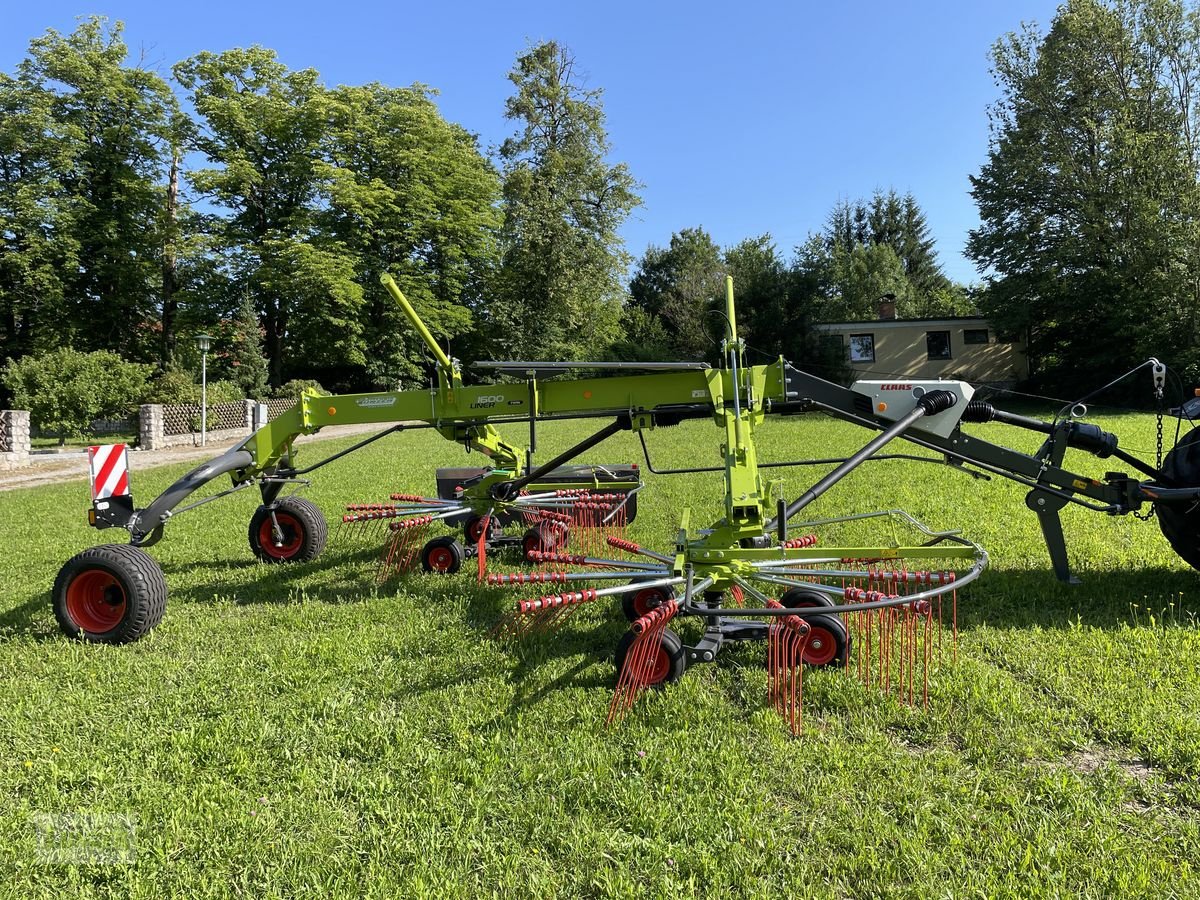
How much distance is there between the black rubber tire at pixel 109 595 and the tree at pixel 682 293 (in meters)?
32.6

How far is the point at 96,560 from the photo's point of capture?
16.3 ft

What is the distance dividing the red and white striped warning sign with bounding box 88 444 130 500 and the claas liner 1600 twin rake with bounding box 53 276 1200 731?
15 mm

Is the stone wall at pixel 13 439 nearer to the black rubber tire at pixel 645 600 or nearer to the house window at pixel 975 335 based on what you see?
the black rubber tire at pixel 645 600

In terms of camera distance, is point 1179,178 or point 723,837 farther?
point 1179,178

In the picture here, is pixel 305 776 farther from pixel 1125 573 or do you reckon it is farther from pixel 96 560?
pixel 1125 573

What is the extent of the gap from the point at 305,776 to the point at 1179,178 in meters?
34.8

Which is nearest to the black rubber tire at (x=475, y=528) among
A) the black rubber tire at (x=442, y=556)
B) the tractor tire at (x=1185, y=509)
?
the black rubber tire at (x=442, y=556)

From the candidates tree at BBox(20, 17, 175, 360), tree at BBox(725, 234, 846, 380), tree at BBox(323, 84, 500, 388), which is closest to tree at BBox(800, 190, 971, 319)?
tree at BBox(725, 234, 846, 380)

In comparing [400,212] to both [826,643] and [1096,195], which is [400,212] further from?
[826,643]

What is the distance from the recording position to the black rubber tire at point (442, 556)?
669 cm

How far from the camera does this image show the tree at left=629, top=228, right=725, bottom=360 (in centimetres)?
4275

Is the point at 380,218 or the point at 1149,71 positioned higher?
the point at 1149,71

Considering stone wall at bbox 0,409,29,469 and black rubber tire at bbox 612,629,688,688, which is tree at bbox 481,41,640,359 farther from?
black rubber tire at bbox 612,629,688,688

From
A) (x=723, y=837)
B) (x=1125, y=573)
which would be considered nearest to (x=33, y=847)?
(x=723, y=837)
